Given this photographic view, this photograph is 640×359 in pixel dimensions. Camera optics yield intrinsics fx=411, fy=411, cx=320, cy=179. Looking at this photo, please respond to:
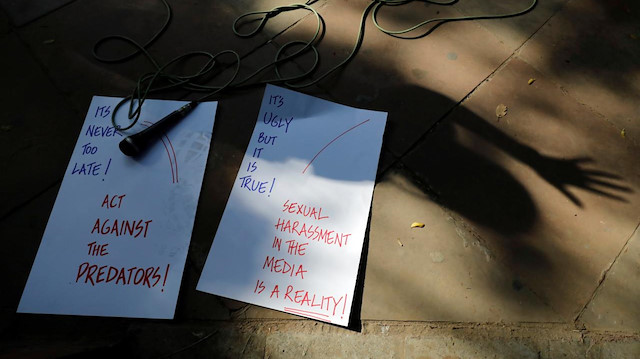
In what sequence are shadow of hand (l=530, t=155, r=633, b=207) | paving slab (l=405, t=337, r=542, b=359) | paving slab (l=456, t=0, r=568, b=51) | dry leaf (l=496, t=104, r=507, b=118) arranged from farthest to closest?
paving slab (l=456, t=0, r=568, b=51), dry leaf (l=496, t=104, r=507, b=118), shadow of hand (l=530, t=155, r=633, b=207), paving slab (l=405, t=337, r=542, b=359)

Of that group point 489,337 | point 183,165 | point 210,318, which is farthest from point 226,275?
point 489,337

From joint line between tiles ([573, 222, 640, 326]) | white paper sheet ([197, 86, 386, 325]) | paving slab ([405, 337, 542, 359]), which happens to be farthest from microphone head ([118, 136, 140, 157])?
joint line between tiles ([573, 222, 640, 326])

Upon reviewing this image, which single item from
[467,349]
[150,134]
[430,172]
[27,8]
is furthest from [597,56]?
[27,8]

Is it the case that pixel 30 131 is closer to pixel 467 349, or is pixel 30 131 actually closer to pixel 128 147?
pixel 128 147

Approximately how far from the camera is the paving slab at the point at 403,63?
3.98 ft

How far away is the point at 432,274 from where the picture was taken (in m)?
1.00

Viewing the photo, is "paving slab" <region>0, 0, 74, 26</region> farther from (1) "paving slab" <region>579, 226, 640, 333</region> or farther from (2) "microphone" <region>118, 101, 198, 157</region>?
(1) "paving slab" <region>579, 226, 640, 333</region>

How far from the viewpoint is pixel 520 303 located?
971mm

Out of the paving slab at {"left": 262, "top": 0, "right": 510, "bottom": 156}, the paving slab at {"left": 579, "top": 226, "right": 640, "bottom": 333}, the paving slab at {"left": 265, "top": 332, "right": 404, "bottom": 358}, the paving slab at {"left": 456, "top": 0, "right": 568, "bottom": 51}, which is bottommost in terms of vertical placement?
the paving slab at {"left": 265, "top": 332, "right": 404, "bottom": 358}

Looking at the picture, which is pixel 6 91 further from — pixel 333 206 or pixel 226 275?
pixel 333 206

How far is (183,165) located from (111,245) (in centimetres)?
27

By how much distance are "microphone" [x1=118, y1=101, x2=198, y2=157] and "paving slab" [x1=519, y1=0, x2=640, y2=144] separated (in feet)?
3.48

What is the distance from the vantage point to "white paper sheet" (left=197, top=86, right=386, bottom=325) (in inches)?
38.9

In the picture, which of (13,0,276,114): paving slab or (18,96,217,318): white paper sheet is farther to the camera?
(13,0,276,114): paving slab
